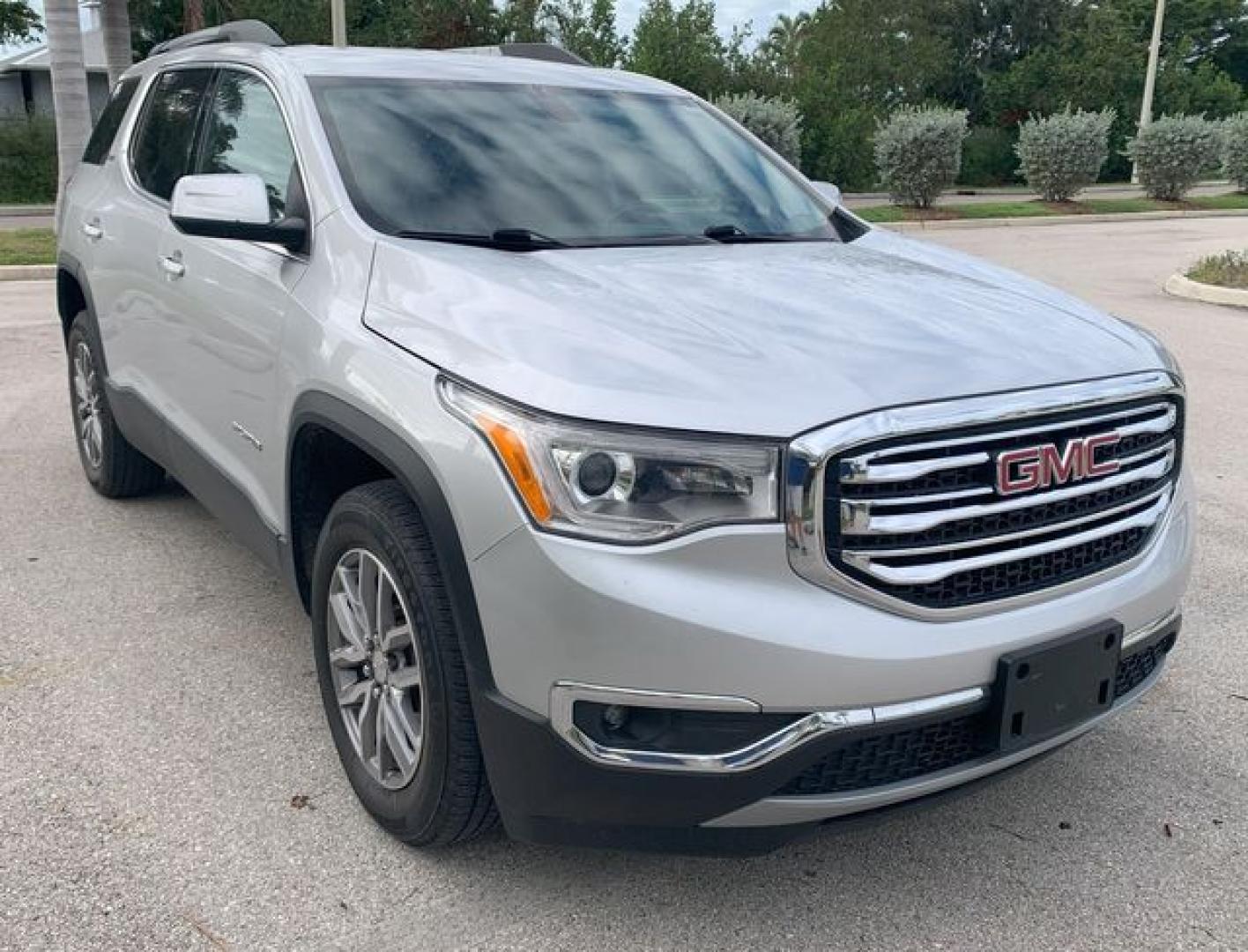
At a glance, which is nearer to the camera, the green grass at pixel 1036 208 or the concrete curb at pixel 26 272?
the concrete curb at pixel 26 272

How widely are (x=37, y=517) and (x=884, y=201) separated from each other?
85.4ft

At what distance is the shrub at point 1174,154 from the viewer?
27625 mm

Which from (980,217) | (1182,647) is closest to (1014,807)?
(1182,647)

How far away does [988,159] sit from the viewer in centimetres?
4766

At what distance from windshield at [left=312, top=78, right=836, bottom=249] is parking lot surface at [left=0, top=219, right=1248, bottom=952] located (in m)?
1.49

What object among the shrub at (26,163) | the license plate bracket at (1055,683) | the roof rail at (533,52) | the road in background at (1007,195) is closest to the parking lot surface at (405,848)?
the license plate bracket at (1055,683)

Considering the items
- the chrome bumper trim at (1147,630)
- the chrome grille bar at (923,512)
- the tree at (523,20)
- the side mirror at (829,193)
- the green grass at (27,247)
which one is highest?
the tree at (523,20)

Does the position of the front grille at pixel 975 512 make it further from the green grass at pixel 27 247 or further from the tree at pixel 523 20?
the tree at pixel 523 20

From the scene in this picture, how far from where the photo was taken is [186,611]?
412 cm

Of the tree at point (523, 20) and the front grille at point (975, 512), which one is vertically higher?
the tree at point (523, 20)

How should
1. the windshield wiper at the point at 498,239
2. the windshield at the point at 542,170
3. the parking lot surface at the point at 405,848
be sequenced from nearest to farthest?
the parking lot surface at the point at 405,848
the windshield wiper at the point at 498,239
the windshield at the point at 542,170

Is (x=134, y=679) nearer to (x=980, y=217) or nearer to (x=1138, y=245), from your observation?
(x=1138, y=245)

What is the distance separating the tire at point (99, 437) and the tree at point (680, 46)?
104ft

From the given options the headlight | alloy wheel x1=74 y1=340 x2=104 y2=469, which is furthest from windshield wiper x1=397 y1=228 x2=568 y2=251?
alloy wheel x1=74 y1=340 x2=104 y2=469
